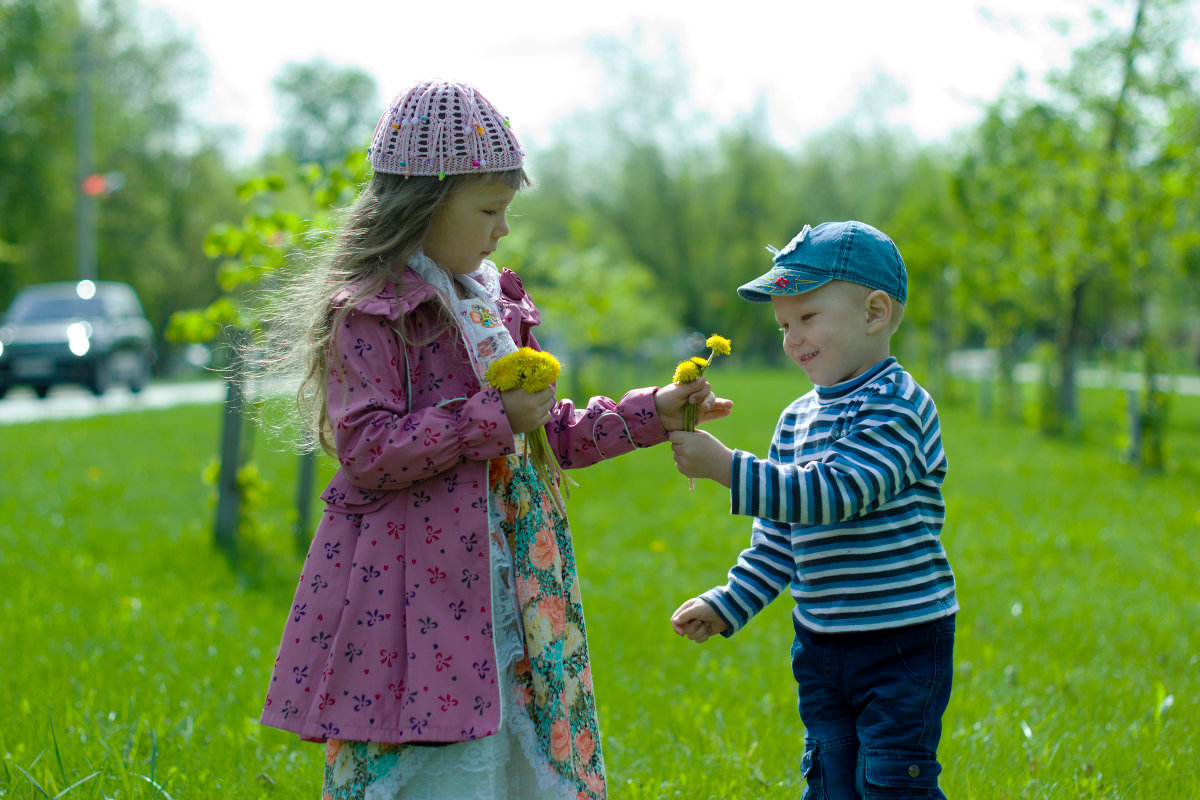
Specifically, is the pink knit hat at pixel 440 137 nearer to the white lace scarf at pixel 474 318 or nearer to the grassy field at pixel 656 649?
the white lace scarf at pixel 474 318

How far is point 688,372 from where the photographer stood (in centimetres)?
212

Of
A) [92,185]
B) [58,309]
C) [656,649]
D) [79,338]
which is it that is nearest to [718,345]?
[656,649]

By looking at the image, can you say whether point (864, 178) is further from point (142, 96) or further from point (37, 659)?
point (37, 659)

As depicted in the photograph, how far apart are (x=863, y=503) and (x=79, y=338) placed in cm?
1703

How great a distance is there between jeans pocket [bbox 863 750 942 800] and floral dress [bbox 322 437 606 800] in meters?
0.56

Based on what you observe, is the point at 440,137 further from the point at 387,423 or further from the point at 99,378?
the point at 99,378

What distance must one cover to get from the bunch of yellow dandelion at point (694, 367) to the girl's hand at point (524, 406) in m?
0.33

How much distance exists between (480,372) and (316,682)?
0.68m

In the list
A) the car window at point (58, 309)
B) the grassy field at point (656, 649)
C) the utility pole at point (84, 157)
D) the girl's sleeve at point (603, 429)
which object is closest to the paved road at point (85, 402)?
the car window at point (58, 309)

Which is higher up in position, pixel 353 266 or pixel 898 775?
pixel 353 266

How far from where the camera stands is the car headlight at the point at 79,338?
53.3 ft

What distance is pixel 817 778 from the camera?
2.24 meters

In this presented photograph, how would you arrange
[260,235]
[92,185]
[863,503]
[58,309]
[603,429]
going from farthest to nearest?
[92,185]
[58,309]
[260,235]
[603,429]
[863,503]

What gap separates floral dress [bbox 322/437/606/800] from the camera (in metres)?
1.95
